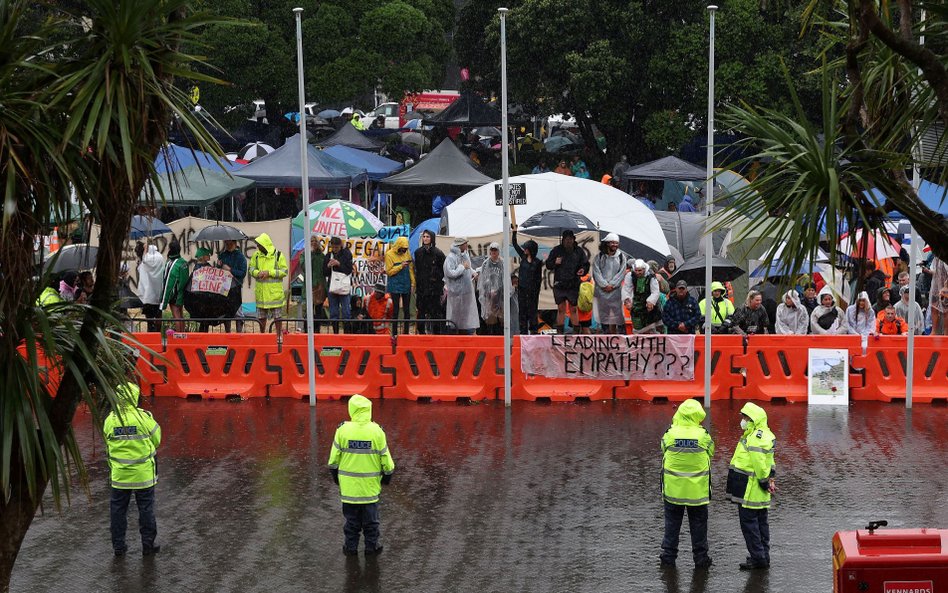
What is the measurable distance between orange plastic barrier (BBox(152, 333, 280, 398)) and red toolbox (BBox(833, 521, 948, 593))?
39.4 feet

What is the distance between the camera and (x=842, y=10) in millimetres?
8547

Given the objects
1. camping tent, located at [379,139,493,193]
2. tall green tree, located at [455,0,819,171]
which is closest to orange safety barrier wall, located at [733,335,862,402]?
camping tent, located at [379,139,493,193]

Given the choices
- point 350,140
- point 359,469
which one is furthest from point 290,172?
point 359,469

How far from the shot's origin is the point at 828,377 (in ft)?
62.6

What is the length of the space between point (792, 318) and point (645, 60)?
1993cm

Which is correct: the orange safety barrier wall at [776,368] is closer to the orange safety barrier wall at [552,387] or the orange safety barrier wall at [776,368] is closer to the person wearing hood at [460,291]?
the orange safety barrier wall at [552,387]

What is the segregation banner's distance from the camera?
63.4 feet

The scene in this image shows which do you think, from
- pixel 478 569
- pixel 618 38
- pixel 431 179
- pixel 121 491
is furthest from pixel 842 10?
pixel 618 38

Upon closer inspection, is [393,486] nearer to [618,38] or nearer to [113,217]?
[113,217]

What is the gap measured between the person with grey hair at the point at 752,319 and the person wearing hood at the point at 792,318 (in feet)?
0.73

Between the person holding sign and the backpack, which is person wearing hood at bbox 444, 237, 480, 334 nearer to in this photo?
the person holding sign

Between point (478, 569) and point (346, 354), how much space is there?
8.30 m

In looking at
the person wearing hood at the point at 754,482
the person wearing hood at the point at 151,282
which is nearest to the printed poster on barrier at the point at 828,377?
the person wearing hood at the point at 754,482

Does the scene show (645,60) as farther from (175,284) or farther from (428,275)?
(175,284)
